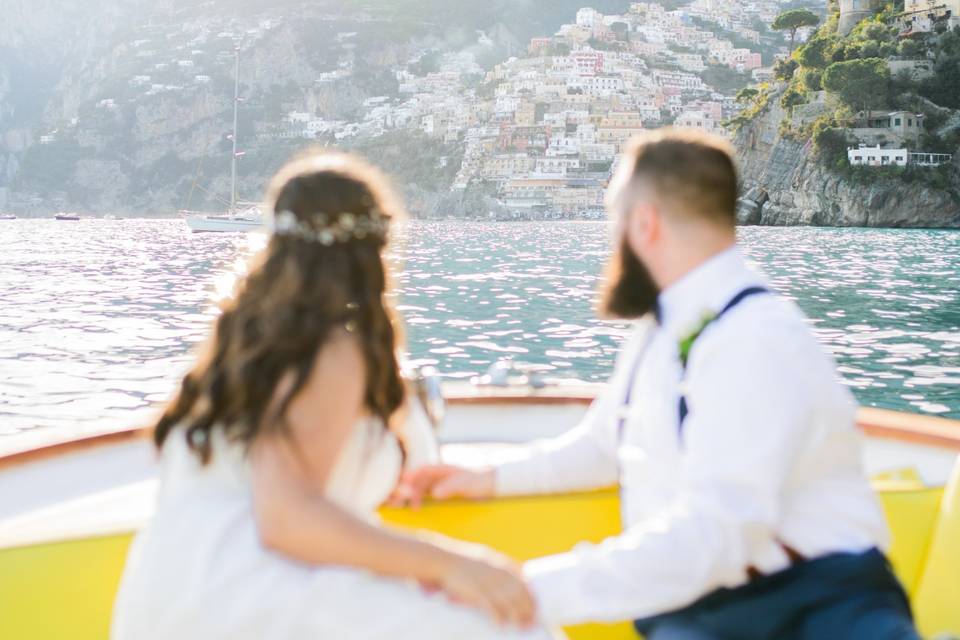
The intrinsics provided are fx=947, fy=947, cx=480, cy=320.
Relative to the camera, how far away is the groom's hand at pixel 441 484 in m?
1.77

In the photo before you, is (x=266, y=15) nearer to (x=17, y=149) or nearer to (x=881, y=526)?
(x=17, y=149)

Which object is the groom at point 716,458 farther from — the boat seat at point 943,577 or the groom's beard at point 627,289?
the boat seat at point 943,577

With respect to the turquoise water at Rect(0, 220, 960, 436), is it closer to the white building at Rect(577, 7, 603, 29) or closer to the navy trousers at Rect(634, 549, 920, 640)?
the navy trousers at Rect(634, 549, 920, 640)

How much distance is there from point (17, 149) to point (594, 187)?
81562mm

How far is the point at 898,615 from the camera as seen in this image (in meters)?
1.36

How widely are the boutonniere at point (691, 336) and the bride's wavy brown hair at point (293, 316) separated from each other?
1.42 feet

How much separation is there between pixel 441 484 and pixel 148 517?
542 millimetres

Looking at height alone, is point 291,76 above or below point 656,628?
above

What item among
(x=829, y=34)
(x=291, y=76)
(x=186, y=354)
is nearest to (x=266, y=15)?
(x=291, y=76)

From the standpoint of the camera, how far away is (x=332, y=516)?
1.21m

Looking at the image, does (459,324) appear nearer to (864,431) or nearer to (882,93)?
(864,431)

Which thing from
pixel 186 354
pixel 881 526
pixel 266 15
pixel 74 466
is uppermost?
pixel 266 15

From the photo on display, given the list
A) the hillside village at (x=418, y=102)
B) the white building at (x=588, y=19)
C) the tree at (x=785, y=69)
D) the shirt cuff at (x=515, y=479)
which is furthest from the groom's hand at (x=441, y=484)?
the white building at (x=588, y=19)

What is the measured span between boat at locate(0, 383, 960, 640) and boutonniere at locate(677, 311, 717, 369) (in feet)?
1.70
